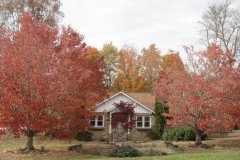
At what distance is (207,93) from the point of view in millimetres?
23375

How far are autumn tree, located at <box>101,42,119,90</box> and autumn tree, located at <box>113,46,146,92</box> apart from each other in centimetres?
250

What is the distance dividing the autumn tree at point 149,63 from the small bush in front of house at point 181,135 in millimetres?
21096

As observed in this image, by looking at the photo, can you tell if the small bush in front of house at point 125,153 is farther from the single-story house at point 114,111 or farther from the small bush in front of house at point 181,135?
the single-story house at point 114,111

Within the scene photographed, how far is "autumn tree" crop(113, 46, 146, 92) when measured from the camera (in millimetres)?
51125

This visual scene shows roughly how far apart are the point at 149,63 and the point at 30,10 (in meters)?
21.8

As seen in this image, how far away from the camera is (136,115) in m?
34.0

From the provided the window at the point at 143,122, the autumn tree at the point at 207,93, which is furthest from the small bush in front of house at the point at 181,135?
the autumn tree at the point at 207,93

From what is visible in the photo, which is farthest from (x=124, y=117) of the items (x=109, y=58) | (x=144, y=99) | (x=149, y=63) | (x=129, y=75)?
(x=109, y=58)

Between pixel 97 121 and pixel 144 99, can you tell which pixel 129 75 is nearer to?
pixel 144 99

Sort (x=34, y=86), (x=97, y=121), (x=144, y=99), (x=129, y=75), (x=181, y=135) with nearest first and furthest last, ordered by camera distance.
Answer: (x=34, y=86) < (x=181, y=135) < (x=97, y=121) < (x=144, y=99) < (x=129, y=75)

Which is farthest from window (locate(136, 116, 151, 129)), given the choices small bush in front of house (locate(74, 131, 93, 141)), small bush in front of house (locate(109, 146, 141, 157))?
small bush in front of house (locate(109, 146, 141, 157))

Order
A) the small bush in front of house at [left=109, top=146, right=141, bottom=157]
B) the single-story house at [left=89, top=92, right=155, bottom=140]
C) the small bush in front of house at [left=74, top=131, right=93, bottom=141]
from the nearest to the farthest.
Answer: the small bush in front of house at [left=109, top=146, right=141, bottom=157] → the small bush in front of house at [left=74, top=131, right=93, bottom=141] → the single-story house at [left=89, top=92, right=155, bottom=140]

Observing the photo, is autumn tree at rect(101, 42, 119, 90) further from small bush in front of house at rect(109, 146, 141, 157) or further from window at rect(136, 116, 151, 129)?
small bush in front of house at rect(109, 146, 141, 157)

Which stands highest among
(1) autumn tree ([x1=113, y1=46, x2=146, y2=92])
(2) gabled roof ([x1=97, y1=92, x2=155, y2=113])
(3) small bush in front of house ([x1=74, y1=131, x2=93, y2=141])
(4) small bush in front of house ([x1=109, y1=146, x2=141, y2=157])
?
(1) autumn tree ([x1=113, y1=46, x2=146, y2=92])
